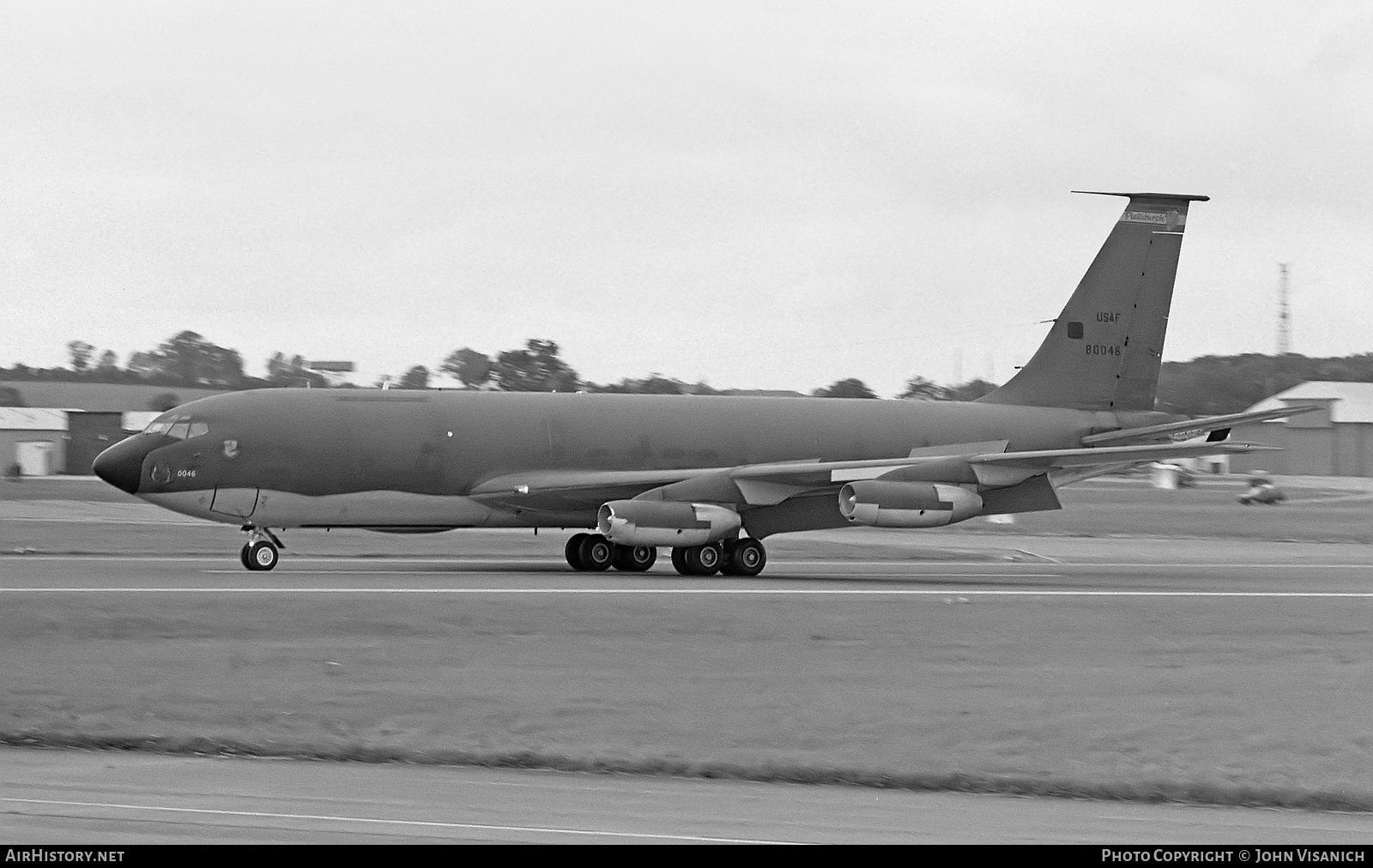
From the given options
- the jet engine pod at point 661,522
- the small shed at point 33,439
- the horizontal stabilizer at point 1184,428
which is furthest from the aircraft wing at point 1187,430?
the small shed at point 33,439

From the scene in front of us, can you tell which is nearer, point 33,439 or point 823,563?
point 823,563

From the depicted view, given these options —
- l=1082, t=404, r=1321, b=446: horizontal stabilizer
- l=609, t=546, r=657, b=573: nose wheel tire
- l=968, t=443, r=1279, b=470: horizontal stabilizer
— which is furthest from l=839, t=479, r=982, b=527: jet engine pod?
l=1082, t=404, r=1321, b=446: horizontal stabilizer

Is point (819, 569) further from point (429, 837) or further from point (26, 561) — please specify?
point (429, 837)

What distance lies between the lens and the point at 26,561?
96.9 feet

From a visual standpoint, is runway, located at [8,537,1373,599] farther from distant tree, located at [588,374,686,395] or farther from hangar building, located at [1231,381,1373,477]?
hangar building, located at [1231,381,1373,477]

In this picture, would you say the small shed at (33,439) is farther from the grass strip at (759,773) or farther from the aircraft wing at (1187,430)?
the grass strip at (759,773)

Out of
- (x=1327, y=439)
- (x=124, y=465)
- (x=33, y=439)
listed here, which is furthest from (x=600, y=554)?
(x=1327, y=439)

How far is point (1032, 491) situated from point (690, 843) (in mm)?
24733

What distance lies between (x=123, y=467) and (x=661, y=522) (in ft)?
31.0

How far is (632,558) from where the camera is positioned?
32.7 meters

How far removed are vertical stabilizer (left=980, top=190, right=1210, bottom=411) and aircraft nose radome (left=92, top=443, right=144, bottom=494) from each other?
1807 centimetres

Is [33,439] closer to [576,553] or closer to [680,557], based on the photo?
[576,553]

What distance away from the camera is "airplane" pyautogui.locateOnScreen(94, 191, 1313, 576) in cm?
3022
